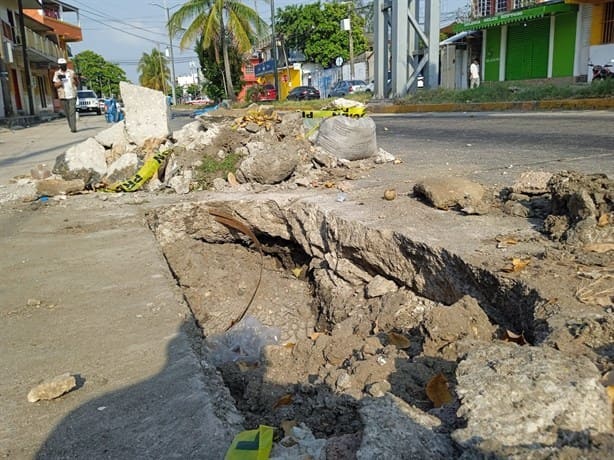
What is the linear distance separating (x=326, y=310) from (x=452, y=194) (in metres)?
1.22

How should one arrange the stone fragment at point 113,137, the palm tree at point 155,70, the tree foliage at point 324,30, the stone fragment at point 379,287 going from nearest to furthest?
the stone fragment at point 379,287 < the stone fragment at point 113,137 < the tree foliage at point 324,30 < the palm tree at point 155,70

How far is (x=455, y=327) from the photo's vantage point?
2.29 metres

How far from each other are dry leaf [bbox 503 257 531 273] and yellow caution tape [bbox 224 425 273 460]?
145cm

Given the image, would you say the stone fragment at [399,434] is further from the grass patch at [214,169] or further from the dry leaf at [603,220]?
the grass patch at [214,169]

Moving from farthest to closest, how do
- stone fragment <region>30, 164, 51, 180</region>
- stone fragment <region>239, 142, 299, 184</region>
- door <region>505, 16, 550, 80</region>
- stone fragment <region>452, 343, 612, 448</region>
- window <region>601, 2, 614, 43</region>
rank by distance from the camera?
door <region>505, 16, 550, 80</region> → window <region>601, 2, 614, 43</region> → stone fragment <region>30, 164, 51, 180</region> → stone fragment <region>239, 142, 299, 184</region> → stone fragment <region>452, 343, 612, 448</region>

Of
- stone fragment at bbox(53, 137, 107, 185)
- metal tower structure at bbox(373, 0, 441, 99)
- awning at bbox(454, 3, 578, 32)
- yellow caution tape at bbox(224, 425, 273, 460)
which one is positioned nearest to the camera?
yellow caution tape at bbox(224, 425, 273, 460)

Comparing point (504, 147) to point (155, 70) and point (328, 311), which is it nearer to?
point (328, 311)

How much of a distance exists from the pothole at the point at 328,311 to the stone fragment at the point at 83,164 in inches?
79.6

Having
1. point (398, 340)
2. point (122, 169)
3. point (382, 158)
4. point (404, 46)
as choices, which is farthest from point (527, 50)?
point (398, 340)

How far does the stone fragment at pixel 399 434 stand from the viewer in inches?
52.6

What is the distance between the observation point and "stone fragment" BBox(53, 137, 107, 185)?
21.0 feet

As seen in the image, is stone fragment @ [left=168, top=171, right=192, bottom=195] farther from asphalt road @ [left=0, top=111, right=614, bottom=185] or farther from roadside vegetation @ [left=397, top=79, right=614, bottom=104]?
roadside vegetation @ [left=397, top=79, right=614, bottom=104]

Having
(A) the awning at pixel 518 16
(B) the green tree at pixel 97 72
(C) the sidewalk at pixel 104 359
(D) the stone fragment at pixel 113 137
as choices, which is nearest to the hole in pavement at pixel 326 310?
(C) the sidewalk at pixel 104 359

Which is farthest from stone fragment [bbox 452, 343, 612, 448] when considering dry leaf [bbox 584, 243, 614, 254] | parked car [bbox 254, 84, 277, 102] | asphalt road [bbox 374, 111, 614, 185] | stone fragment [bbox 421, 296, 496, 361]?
parked car [bbox 254, 84, 277, 102]
